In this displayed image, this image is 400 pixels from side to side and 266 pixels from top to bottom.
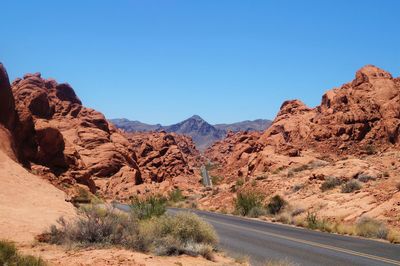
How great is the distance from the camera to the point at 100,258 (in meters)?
9.69

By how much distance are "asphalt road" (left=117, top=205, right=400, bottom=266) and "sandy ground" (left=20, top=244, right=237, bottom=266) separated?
2.10 metres

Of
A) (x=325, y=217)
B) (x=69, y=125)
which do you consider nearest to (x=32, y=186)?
(x=325, y=217)

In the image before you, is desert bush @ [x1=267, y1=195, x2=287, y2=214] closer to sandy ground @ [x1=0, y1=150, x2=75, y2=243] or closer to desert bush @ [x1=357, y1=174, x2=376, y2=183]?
desert bush @ [x1=357, y1=174, x2=376, y2=183]

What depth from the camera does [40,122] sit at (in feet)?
83.9

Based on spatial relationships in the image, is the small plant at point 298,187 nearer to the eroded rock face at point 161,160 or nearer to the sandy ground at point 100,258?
the sandy ground at point 100,258

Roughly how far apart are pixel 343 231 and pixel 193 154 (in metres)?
120

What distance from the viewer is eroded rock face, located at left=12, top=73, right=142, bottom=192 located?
23.6 metres

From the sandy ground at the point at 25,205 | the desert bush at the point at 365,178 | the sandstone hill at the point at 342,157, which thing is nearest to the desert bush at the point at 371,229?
the sandstone hill at the point at 342,157

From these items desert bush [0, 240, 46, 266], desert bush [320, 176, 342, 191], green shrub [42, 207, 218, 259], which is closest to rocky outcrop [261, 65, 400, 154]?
desert bush [320, 176, 342, 191]

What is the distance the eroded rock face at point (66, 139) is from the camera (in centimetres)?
2362

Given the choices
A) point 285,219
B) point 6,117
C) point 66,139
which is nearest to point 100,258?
point 6,117

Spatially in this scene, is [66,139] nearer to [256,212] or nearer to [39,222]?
[256,212]

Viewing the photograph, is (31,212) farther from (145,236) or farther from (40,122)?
(40,122)

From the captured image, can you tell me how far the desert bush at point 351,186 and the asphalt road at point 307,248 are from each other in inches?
397
